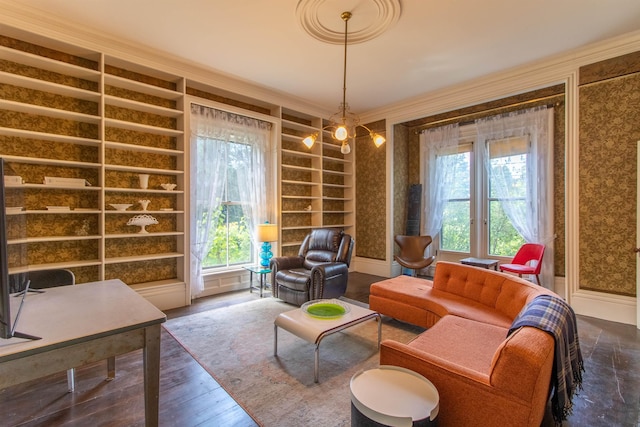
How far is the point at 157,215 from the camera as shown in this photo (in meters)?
4.01

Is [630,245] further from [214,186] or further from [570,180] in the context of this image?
[214,186]

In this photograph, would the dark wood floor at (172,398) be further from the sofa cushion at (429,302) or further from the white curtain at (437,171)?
the white curtain at (437,171)

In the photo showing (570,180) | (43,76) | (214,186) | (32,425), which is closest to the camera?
(32,425)

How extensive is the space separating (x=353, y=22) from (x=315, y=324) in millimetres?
2869

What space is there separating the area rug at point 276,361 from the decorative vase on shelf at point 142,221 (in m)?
1.22

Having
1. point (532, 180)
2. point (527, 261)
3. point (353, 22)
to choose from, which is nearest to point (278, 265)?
point (353, 22)

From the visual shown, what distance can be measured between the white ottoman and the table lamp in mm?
3033

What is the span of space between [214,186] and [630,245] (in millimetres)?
5101

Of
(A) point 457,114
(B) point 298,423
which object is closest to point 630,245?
(A) point 457,114

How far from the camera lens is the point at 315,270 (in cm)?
370

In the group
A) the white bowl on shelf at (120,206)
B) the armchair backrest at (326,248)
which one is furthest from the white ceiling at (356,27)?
the armchair backrest at (326,248)

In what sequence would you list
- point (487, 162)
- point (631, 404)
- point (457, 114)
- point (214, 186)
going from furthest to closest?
point (457, 114)
point (487, 162)
point (214, 186)
point (631, 404)

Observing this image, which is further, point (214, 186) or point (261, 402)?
point (214, 186)

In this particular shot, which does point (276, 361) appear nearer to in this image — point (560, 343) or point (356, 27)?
point (560, 343)
